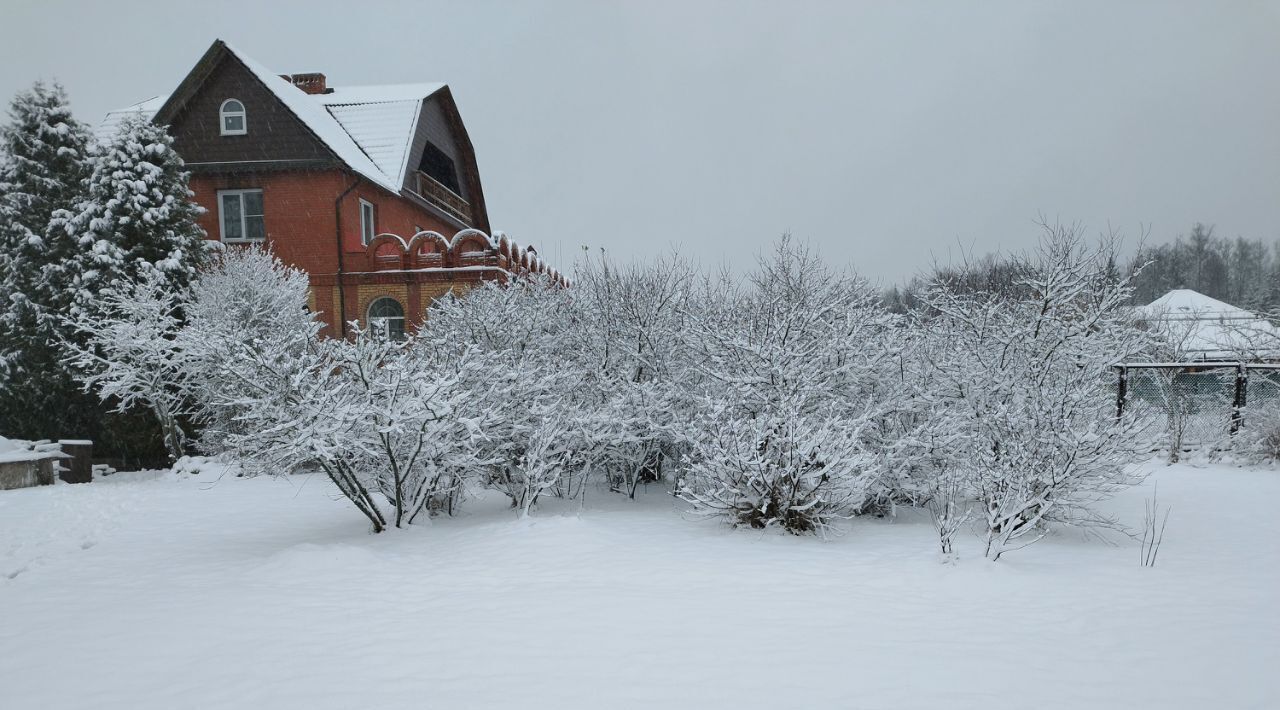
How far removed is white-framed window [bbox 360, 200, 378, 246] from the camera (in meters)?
18.8

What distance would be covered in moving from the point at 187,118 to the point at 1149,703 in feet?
70.8

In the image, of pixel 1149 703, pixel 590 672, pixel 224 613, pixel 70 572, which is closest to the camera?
pixel 1149 703

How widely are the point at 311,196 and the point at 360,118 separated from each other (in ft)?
14.6

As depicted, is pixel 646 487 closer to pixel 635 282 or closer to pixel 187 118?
pixel 635 282

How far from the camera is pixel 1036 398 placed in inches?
273

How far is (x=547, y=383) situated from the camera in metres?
8.56

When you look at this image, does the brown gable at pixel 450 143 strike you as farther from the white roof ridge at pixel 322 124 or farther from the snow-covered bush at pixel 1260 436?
the snow-covered bush at pixel 1260 436

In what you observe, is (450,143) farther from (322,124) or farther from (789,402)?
(789,402)

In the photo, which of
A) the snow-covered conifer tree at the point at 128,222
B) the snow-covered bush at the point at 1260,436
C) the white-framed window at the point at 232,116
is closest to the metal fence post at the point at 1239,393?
the snow-covered bush at the point at 1260,436

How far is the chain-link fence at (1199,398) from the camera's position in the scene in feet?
39.8

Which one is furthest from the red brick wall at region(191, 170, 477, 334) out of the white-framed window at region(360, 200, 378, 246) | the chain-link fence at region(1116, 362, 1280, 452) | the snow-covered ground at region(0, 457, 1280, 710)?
the chain-link fence at region(1116, 362, 1280, 452)

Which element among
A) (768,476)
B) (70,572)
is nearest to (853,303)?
(768,476)

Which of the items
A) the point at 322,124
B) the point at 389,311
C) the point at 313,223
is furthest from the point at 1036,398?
the point at 322,124

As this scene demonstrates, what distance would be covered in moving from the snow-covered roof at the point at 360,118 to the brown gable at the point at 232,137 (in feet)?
1.09
